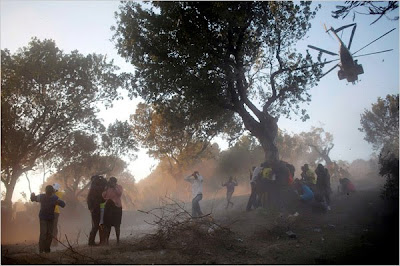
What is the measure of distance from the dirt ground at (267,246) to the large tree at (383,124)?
39595 mm

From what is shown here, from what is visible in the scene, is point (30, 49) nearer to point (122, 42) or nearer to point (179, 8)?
point (122, 42)

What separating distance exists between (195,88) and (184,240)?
7.71m

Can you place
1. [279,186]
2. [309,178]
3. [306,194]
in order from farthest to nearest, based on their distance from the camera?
1. [309,178]
2. [279,186]
3. [306,194]

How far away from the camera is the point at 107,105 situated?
2186 centimetres

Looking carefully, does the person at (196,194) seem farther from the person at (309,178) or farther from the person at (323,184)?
the person at (323,184)

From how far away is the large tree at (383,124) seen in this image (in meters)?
40.6

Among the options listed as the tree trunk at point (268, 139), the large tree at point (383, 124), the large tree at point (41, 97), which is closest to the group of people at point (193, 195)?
the tree trunk at point (268, 139)

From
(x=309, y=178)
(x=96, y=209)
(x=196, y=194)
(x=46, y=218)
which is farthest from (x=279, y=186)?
(x=46, y=218)

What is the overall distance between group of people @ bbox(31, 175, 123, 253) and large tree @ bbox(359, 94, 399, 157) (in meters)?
45.5

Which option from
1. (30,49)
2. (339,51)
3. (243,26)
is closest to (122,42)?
(243,26)

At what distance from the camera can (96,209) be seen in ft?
28.8

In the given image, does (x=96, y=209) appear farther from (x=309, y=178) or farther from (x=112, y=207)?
(x=309, y=178)

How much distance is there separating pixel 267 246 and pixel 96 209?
595cm

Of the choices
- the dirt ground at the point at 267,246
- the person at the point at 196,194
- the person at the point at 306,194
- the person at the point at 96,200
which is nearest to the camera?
the dirt ground at the point at 267,246
